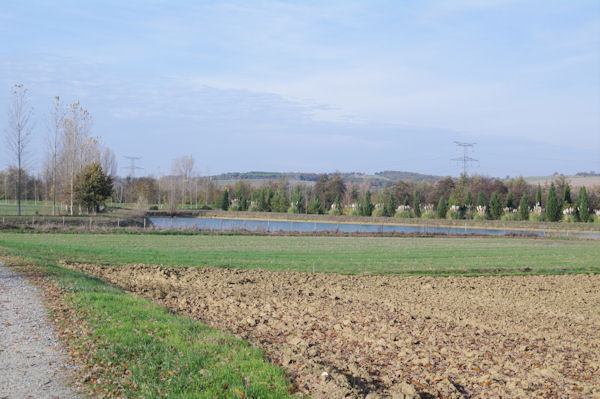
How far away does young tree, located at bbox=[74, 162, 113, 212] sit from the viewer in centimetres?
5956

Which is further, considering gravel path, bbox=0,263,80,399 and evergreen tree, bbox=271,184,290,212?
evergreen tree, bbox=271,184,290,212

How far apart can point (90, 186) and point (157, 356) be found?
57176 mm

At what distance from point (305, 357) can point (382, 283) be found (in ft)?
33.4

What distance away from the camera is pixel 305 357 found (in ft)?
25.3

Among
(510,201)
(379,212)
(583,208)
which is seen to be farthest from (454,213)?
(583,208)

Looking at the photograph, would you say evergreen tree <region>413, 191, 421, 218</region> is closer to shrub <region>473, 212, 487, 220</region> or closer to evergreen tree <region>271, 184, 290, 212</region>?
shrub <region>473, 212, 487, 220</region>

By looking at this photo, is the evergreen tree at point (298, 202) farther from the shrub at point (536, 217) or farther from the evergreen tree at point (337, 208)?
the shrub at point (536, 217)

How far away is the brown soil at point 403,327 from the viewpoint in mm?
7078

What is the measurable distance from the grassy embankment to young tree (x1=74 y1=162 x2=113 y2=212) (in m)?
52.7

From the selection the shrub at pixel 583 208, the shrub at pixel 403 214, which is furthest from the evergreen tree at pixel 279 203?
the shrub at pixel 583 208

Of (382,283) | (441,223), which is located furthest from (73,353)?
(441,223)

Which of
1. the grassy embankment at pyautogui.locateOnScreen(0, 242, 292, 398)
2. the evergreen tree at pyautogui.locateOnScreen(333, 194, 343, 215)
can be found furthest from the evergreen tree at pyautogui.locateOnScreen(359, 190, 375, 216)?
the grassy embankment at pyautogui.locateOnScreen(0, 242, 292, 398)

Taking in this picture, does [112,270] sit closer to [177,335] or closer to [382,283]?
[382,283]

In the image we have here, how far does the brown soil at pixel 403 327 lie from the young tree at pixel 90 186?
44.5 m
